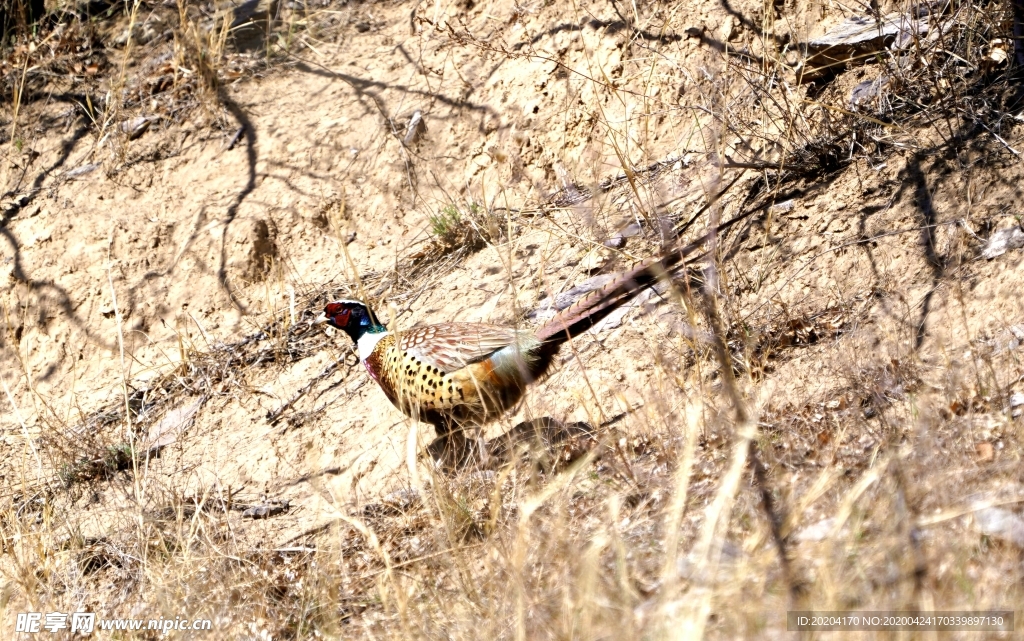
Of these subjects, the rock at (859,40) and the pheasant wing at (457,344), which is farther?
the rock at (859,40)

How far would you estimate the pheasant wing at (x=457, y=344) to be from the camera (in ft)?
14.7

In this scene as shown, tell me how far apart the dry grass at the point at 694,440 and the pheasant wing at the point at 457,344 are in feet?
1.67

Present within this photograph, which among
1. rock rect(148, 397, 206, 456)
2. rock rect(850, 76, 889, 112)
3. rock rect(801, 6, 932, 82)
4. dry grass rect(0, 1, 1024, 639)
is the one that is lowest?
rock rect(148, 397, 206, 456)

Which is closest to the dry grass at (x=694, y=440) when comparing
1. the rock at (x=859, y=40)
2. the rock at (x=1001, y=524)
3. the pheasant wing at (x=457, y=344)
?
the rock at (x=1001, y=524)

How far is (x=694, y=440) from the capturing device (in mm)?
2312

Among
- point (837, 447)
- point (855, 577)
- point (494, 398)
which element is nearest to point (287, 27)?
point (494, 398)

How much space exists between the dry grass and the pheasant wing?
0.51 m

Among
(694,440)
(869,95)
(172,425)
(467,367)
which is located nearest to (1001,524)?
(694,440)

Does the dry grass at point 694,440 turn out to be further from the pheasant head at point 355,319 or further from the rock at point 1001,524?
the pheasant head at point 355,319

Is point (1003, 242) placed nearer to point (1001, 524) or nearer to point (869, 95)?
point (869, 95)

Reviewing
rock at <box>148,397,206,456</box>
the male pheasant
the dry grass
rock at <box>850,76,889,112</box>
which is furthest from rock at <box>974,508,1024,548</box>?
rock at <box>148,397,206,456</box>

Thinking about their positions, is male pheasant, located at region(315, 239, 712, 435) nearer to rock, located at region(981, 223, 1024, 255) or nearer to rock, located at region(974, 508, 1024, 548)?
rock, located at region(981, 223, 1024, 255)

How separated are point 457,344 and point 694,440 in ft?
7.70

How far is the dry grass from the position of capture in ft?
8.12
